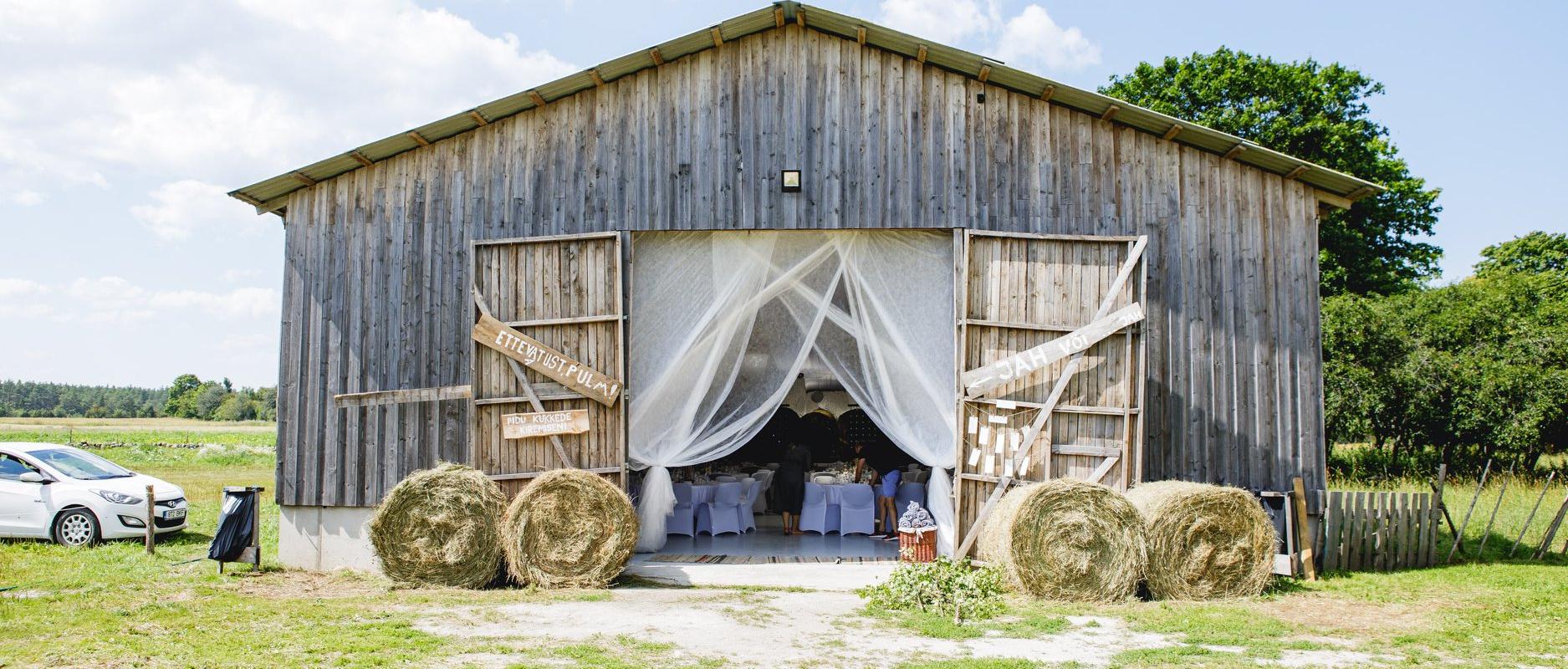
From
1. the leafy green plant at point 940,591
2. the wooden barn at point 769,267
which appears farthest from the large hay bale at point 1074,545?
the wooden barn at point 769,267

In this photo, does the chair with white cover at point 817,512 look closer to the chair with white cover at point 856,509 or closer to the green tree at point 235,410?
the chair with white cover at point 856,509

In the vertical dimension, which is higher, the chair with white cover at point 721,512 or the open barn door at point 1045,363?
the open barn door at point 1045,363

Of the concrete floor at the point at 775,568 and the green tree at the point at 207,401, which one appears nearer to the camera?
the concrete floor at the point at 775,568

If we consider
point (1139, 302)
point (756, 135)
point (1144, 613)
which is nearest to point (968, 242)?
point (1139, 302)

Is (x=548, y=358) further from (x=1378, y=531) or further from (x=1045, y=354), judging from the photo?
(x=1378, y=531)

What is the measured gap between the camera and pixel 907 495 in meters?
12.6

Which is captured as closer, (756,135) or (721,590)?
(721,590)

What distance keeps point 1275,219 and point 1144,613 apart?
178 inches

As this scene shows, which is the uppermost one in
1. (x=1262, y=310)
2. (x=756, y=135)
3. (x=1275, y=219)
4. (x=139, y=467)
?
(x=756, y=135)

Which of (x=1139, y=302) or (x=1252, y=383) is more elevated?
(x=1139, y=302)

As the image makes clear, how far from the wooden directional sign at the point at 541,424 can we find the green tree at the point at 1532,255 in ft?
106

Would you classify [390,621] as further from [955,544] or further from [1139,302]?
[1139,302]

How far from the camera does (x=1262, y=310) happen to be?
10.2 m

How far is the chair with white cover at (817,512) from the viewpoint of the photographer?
12.5 meters
